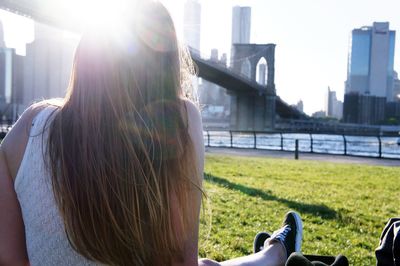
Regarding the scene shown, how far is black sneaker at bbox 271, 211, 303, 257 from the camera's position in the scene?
2.15m

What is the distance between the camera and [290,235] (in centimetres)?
223

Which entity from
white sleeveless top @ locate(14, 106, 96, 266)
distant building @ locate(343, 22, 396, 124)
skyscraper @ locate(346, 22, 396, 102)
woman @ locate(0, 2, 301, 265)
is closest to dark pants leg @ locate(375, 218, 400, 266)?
woman @ locate(0, 2, 301, 265)

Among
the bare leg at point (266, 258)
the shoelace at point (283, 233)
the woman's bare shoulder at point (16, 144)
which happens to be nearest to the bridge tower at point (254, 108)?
the shoelace at point (283, 233)

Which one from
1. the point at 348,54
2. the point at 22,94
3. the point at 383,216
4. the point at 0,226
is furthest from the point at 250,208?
the point at 348,54

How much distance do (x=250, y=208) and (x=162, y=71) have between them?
3.64 m

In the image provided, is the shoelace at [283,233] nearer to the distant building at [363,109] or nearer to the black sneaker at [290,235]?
the black sneaker at [290,235]

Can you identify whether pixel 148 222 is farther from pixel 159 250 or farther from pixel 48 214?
pixel 48 214

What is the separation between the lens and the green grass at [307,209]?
125 inches

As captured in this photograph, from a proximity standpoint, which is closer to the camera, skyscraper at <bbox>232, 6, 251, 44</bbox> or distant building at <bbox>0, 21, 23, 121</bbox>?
distant building at <bbox>0, 21, 23, 121</bbox>

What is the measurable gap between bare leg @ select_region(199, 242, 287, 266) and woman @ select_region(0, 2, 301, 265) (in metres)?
0.74

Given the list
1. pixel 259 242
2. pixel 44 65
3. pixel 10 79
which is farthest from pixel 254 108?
pixel 259 242

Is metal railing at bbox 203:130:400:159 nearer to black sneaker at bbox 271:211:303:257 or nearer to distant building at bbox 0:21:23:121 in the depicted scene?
black sneaker at bbox 271:211:303:257

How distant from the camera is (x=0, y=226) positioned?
4.02 feet

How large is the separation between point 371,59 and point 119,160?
373 ft
